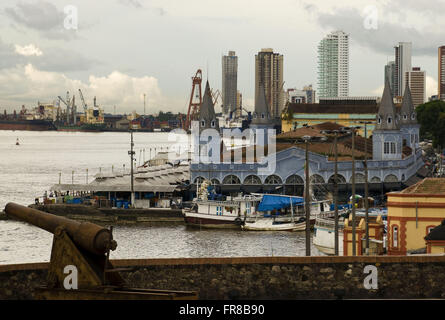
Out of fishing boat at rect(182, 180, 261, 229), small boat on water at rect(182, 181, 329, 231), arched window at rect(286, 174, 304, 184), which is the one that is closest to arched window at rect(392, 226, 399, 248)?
small boat on water at rect(182, 181, 329, 231)

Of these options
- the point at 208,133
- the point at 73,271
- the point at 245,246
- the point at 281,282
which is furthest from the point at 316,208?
the point at 73,271

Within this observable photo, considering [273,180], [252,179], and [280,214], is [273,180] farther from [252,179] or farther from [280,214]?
[280,214]

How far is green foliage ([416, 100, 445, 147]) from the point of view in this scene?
10812cm

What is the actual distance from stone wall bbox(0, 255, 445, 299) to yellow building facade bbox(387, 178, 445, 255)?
958 cm

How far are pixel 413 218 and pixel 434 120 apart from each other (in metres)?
88.6

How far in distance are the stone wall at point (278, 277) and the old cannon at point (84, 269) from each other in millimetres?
3734

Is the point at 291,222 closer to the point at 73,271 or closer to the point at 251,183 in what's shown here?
the point at 251,183

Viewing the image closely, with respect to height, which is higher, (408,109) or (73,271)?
(408,109)

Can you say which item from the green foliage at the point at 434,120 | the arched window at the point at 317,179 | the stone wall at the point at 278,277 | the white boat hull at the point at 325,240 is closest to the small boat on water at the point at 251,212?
the arched window at the point at 317,179

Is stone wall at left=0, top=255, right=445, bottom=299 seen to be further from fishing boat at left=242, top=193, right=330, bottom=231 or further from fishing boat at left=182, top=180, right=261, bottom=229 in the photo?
fishing boat at left=182, top=180, right=261, bottom=229

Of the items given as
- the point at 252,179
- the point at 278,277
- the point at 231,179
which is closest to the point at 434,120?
the point at 252,179
